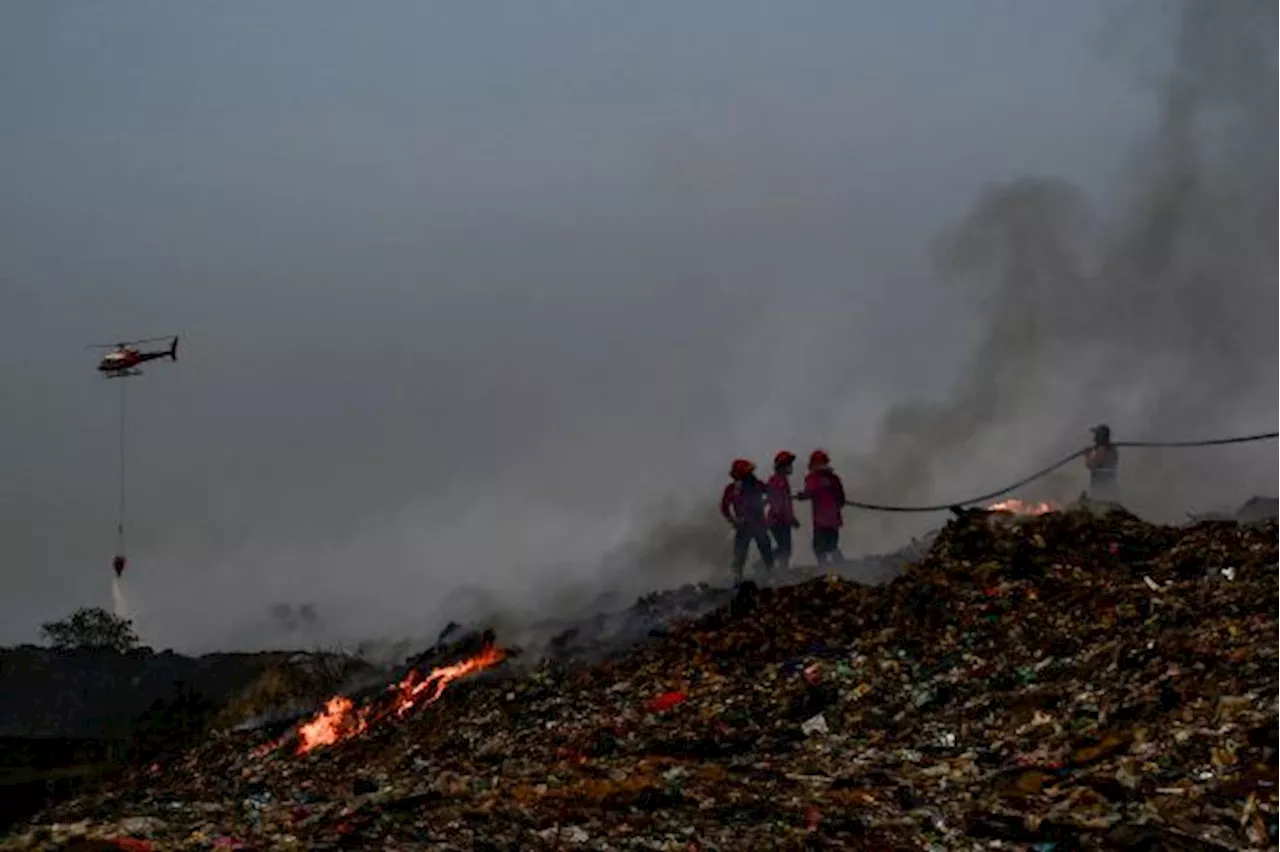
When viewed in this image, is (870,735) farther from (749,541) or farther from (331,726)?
(749,541)

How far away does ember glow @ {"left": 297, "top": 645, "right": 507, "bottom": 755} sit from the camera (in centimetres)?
1808

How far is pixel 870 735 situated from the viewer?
42.3 feet

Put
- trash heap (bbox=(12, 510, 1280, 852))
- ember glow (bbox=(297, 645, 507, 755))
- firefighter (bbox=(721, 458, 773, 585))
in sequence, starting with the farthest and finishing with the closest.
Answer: firefighter (bbox=(721, 458, 773, 585)), ember glow (bbox=(297, 645, 507, 755)), trash heap (bbox=(12, 510, 1280, 852))

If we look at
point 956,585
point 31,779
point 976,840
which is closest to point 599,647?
point 956,585

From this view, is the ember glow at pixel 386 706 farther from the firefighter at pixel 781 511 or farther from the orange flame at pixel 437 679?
the firefighter at pixel 781 511

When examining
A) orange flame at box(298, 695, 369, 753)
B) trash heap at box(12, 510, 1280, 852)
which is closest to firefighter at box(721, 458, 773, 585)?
trash heap at box(12, 510, 1280, 852)

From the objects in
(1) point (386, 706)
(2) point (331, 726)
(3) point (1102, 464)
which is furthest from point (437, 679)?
(3) point (1102, 464)

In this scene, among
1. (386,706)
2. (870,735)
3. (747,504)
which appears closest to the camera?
(870,735)

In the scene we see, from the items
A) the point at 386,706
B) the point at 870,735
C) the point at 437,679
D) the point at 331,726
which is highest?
the point at 437,679

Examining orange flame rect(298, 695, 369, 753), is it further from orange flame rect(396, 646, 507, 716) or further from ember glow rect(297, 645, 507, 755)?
orange flame rect(396, 646, 507, 716)

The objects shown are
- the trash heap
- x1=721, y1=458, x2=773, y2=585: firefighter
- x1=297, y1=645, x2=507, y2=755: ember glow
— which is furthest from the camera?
x1=721, y1=458, x2=773, y2=585: firefighter

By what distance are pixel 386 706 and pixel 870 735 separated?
794 cm

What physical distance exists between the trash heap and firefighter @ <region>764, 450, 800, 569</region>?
422 cm

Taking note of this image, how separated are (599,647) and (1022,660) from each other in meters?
6.30
